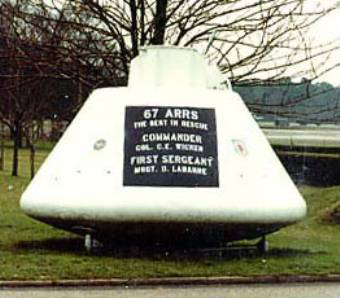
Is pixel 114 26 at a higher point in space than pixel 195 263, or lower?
higher

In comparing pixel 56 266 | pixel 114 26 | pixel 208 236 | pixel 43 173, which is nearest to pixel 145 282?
pixel 56 266

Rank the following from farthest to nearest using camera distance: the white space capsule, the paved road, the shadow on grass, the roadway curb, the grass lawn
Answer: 1. the shadow on grass
2. the white space capsule
3. the grass lawn
4. the roadway curb
5. the paved road

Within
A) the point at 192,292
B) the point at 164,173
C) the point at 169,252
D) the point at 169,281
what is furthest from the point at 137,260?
the point at 192,292

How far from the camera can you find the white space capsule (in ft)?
33.2

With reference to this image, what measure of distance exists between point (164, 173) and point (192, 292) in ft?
6.69

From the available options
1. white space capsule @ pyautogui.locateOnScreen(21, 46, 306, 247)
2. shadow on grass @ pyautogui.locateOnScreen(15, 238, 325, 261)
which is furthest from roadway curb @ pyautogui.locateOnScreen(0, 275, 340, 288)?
shadow on grass @ pyautogui.locateOnScreen(15, 238, 325, 261)

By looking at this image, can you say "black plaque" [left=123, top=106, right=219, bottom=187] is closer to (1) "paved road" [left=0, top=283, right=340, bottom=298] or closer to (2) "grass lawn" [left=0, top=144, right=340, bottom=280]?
(2) "grass lawn" [left=0, top=144, right=340, bottom=280]

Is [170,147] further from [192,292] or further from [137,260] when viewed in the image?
[192,292]

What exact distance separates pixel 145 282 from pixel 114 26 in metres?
6.75

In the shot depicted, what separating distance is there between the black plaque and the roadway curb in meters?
1.43

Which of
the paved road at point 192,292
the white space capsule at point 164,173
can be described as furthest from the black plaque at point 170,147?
the paved road at point 192,292

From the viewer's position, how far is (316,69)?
50.7ft

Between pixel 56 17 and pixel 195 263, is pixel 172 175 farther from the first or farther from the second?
pixel 56 17

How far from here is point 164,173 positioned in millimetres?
10359
